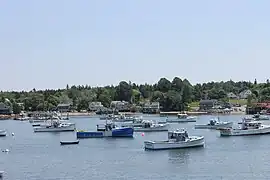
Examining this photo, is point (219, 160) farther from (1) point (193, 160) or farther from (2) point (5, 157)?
(2) point (5, 157)

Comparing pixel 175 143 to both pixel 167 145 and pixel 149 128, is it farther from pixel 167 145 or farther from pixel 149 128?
pixel 149 128

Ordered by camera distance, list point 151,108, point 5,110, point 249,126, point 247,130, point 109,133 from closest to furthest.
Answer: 1. point 247,130
2. point 249,126
3. point 109,133
4. point 5,110
5. point 151,108

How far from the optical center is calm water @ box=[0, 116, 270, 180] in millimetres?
47625

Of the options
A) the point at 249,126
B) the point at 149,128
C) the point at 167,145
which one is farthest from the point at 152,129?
the point at 167,145

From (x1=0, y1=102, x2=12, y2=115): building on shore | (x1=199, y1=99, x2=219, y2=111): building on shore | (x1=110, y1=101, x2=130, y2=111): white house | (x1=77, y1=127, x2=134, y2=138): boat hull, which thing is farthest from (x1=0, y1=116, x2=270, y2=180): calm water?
(x1=110, y1=101, x2=130, y2=111): white house

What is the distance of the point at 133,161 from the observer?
5569cm

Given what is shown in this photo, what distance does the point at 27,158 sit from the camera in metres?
61.1

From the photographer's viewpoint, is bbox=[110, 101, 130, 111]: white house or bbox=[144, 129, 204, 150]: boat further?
bbox=[110, 101, 130, 111]: white house

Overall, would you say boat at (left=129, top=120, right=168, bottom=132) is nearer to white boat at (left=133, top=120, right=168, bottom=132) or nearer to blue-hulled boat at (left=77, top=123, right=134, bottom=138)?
white boat at (left=133, top=120, right=168, bottom=132)

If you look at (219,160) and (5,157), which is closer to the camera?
(219,160)

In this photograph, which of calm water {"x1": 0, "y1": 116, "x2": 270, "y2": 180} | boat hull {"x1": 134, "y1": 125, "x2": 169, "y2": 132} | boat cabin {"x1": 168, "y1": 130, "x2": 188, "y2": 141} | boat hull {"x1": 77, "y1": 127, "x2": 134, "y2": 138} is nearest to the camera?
calm water {"x1": 0, "y1": 116, "x2": 270, "y2": 180}

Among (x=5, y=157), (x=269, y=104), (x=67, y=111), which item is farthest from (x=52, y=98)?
(x=5, y=157)

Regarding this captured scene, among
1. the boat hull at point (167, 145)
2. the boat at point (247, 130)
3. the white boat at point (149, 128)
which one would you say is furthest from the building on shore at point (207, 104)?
the boat hull at point (167, 145)

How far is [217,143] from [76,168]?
24.7m
